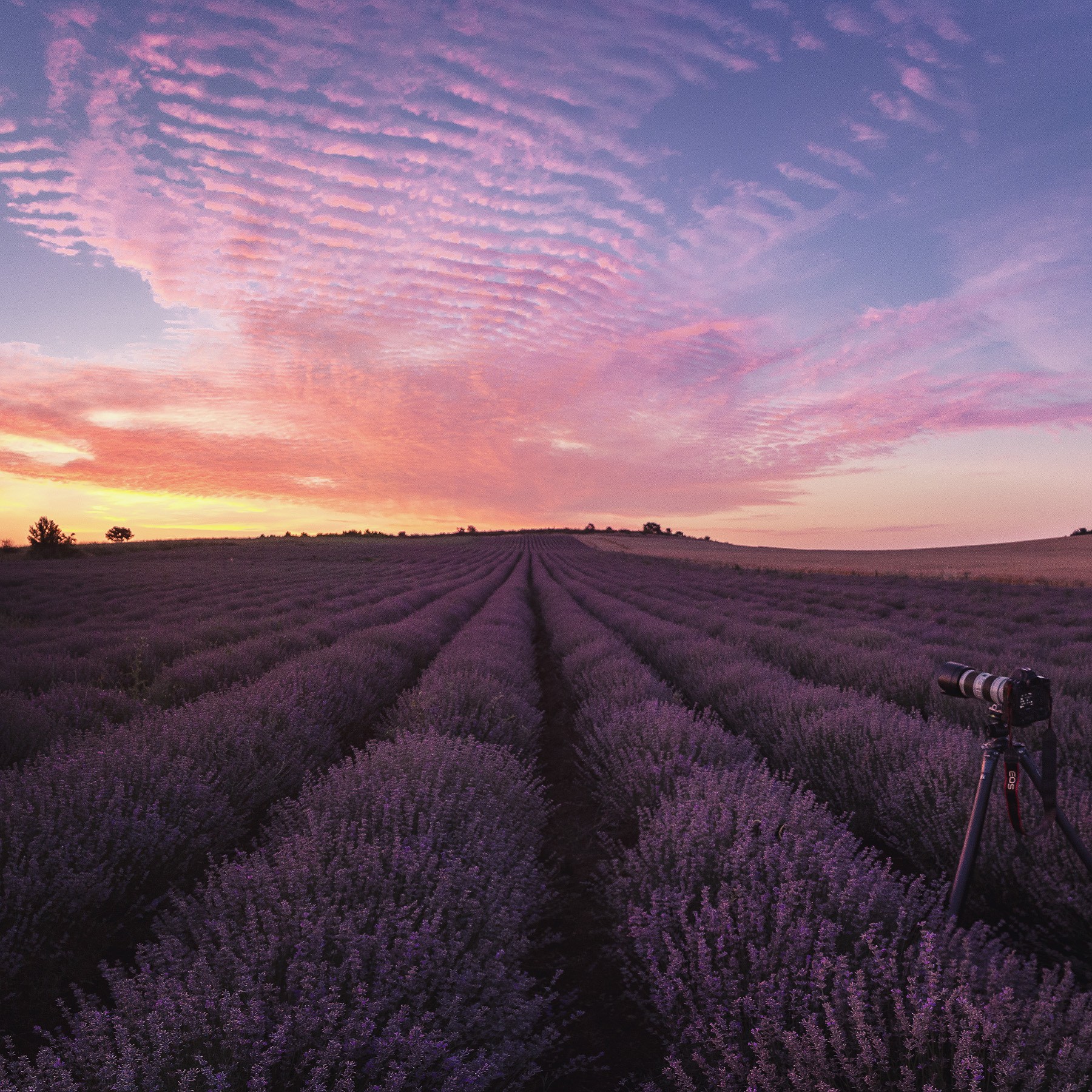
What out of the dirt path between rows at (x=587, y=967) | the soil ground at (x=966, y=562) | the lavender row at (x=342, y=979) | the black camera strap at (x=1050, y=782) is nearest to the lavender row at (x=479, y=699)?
the dirt path between rows at (x=587, y=967)

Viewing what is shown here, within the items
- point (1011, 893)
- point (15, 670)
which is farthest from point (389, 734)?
point (15, 670)

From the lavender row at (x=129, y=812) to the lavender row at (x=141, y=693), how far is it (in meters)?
0.47

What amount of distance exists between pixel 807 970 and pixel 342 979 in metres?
1.20

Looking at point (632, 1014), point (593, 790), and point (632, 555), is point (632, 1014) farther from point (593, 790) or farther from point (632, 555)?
point (632, 555)

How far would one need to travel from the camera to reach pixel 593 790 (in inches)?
156

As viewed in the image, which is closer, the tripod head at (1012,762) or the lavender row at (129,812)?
the tripod head at (1012,762)

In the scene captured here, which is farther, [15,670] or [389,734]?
[15,670]

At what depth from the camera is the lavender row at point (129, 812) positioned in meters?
2.07

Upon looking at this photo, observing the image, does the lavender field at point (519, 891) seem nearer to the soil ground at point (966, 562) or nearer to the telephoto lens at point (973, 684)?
the telephoto lens at point (973, 684)

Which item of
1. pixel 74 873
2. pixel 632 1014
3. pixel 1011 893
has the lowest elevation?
pixel 632 1014

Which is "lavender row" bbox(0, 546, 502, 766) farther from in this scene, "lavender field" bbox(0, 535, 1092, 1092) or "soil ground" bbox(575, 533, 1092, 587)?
"soil ground" bbox(575, 533, 1092, 587)

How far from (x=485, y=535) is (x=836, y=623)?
3824 inches

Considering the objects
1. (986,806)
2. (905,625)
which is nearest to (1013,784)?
(986,806)

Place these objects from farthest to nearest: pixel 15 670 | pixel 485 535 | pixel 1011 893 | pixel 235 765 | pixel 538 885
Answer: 1. pixel 485 535
2. pixel 15 670
3. pixel 235 765
4. pixel 1011 893
5. pixel 538 885
